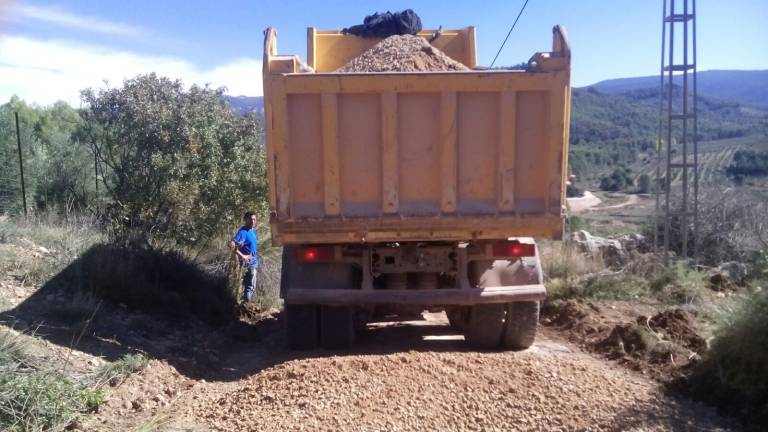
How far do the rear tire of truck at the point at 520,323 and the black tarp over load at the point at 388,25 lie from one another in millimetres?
A: 3753

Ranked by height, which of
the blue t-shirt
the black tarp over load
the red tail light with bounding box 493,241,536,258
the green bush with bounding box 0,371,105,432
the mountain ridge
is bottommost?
the green bush with bounding box 0,371,105,432

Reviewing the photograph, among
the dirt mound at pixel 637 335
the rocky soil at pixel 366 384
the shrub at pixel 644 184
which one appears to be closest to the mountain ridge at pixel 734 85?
the shrub at pixel 644 184

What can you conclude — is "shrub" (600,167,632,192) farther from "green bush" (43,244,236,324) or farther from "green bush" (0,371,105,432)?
"green bush" (0,371,105,432)

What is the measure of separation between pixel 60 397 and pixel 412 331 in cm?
436

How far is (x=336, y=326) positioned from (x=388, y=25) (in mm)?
3903

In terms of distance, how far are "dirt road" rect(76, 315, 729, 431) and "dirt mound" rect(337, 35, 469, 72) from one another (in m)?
2.66

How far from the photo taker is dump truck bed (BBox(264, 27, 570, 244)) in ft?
20.0

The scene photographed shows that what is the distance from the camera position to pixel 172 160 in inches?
398

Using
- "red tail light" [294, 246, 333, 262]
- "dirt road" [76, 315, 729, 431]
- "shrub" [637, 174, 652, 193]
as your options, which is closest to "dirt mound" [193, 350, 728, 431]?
"dirt road" [76, 315, 729, 431]

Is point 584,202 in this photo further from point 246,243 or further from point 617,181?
point 246,243

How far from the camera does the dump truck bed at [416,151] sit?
611 cm

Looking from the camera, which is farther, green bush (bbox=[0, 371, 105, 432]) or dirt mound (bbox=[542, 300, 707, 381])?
dirt mound (bbox=[542, 300, 707, 381])

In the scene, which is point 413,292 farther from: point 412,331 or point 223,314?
point 223,314

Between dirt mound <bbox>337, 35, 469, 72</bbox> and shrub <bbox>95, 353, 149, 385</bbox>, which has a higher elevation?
dirt mound <bbox>337, 35, 469, 72</bbox>
